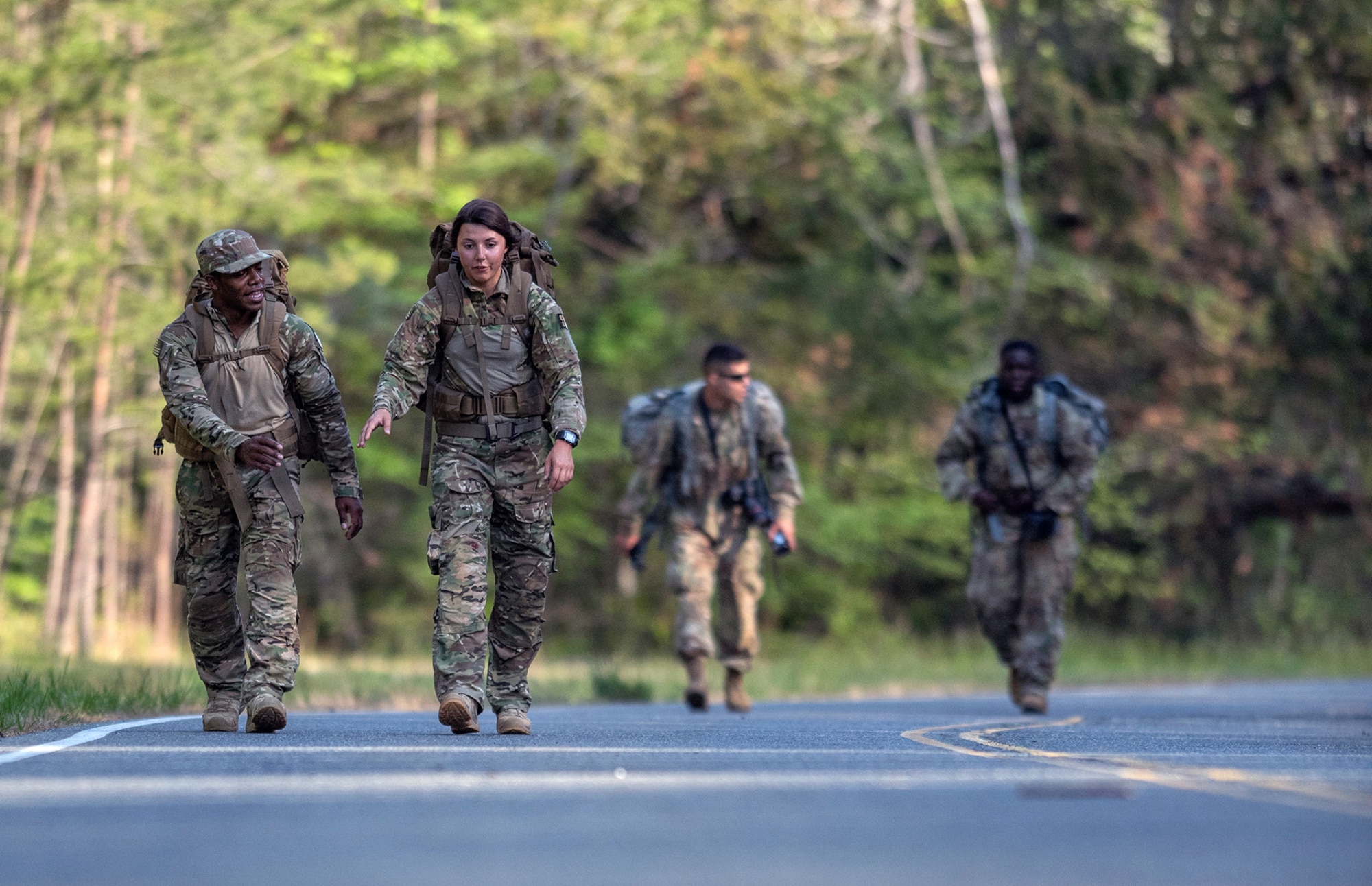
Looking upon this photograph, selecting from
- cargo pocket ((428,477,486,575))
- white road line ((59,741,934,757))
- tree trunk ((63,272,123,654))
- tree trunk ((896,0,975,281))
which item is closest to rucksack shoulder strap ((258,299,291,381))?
cargo pocket ((428,477,486,575))

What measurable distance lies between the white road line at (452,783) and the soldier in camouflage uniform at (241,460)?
2.46 metres

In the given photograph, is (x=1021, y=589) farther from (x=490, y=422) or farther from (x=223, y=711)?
(x=223, y=711)

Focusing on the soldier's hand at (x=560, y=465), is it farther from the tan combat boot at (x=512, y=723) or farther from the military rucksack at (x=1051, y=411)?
the military rucksack at (x=1051, y=411)

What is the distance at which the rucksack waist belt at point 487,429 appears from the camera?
888 centimetres

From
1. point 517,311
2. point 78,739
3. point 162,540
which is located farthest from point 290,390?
point 162,540

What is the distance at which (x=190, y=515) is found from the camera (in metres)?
9.05

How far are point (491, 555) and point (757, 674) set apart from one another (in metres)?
13.0

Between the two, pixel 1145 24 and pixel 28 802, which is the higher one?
pixel 1145 24

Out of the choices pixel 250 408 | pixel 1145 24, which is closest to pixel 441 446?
pixel 250 408

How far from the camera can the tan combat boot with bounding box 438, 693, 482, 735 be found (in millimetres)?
8398

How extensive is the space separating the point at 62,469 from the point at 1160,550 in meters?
15.0

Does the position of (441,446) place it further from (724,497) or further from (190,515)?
(724,497)

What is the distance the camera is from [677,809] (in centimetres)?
555

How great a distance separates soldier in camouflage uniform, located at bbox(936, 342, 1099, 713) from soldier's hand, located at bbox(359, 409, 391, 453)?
6.01m
